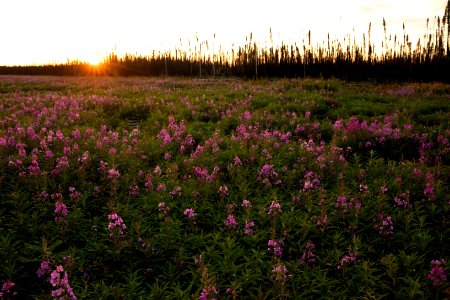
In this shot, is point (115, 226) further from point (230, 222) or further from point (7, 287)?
point (230, 222)

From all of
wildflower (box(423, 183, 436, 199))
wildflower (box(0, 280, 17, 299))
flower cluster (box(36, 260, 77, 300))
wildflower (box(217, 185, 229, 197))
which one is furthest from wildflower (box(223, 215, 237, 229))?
wildflower (box(423, 183, 436, 199))

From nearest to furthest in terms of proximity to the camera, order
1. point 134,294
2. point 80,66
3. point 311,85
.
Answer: point 134,294, point 311,85, point 80,66

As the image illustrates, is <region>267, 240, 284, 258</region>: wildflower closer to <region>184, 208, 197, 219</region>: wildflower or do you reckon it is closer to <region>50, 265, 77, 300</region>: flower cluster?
<region>184, 208, 197, 219</region>: wildflower

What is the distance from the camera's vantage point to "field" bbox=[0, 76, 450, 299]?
11.6 ft

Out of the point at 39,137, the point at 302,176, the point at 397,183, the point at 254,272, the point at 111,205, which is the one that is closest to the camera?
the point at 254,272

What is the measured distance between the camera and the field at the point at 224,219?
353cm

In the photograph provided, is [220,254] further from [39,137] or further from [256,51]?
[256,51]

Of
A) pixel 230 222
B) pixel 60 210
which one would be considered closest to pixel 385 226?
pixel 230 222

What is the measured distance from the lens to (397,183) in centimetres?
548

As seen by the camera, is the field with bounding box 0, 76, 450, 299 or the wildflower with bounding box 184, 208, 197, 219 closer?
the field with bounding box 0, 76, 450, 299

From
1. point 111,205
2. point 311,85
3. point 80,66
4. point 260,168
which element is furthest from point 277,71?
point 80,66

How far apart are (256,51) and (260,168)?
3236cm

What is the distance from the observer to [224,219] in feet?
15.4

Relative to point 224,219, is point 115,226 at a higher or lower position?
higher
